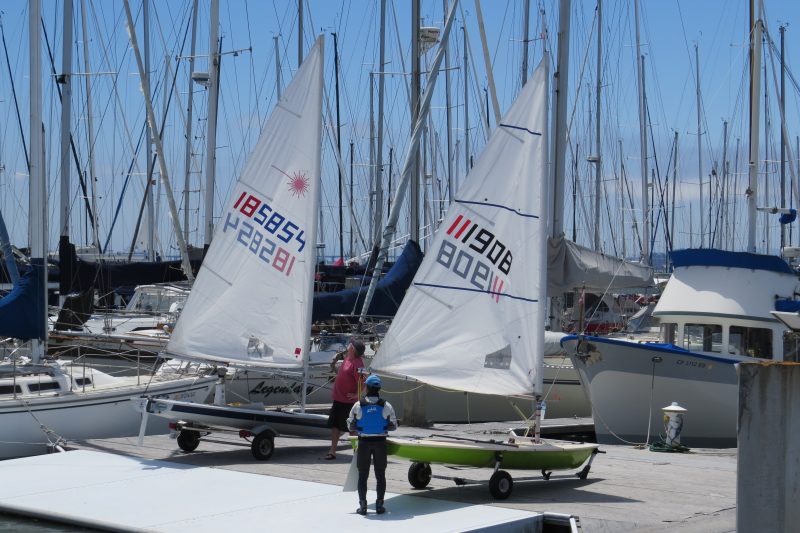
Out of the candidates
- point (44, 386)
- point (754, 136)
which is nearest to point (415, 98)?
point (754, 136)

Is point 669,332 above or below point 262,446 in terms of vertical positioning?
above

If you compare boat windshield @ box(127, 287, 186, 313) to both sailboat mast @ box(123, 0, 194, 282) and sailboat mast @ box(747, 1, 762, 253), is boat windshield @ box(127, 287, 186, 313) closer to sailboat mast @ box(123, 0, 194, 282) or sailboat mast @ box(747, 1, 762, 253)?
sailboat mast @ box(123, 0, 194, 282)

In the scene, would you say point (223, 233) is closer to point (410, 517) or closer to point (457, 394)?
point (410, 517)

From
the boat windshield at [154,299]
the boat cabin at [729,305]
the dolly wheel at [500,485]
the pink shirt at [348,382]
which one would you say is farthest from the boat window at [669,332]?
the boat windshield at [154,299]

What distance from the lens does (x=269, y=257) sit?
14531 millimetres

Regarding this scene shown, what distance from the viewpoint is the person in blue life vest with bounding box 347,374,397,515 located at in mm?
10297

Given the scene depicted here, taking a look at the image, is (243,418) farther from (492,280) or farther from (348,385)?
(492,280)

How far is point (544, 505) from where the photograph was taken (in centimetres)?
1094

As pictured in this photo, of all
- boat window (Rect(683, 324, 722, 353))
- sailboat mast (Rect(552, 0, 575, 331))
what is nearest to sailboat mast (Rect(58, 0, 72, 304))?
sailboat mast (Rect(552, 0, 575, 331))

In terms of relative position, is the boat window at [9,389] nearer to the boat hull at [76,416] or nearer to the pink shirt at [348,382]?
the boat hull at [76,416]

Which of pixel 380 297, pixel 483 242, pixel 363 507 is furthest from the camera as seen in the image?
pixel 380 297

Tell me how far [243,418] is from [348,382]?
145 centimetres

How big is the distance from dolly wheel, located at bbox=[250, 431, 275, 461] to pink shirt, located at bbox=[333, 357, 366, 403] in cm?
A: 106

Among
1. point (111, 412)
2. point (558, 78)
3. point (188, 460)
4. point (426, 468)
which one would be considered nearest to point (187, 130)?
point (558, 78)
